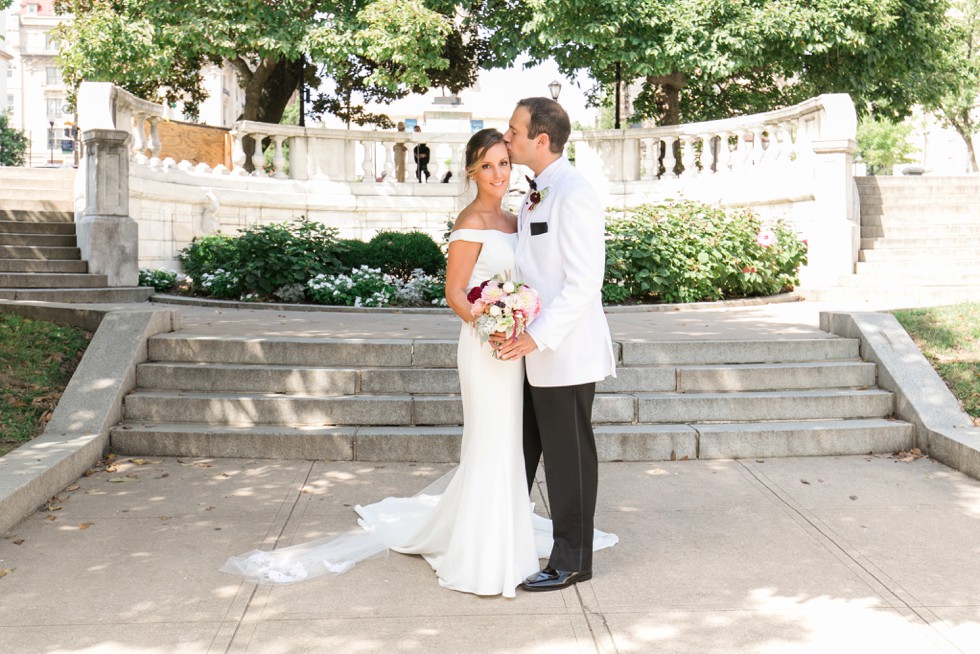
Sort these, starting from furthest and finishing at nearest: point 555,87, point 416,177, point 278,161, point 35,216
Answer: point 555,87
point 416,177
point 278,161
point 35,216

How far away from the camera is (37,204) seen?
46.9ft

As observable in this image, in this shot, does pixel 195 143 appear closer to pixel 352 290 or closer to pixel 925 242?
pixel 352 290

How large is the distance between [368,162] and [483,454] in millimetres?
13680

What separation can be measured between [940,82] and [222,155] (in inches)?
639

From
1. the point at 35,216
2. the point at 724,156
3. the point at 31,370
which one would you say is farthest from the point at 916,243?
the point at 35,216

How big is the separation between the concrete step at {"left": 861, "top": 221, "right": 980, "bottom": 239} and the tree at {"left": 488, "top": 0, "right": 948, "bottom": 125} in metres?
4.57

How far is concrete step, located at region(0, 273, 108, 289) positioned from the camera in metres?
12.1

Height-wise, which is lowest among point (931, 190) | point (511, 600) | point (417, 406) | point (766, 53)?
point (511, 600)

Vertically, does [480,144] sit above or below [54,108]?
below

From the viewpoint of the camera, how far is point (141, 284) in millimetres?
13477

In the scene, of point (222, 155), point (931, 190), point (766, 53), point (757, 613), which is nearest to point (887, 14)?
point (766, 53)

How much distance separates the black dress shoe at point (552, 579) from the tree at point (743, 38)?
14550 mm

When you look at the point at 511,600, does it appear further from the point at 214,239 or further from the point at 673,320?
the point at 214,239

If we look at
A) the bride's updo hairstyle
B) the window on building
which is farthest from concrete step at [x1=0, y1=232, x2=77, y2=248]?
the window on building
